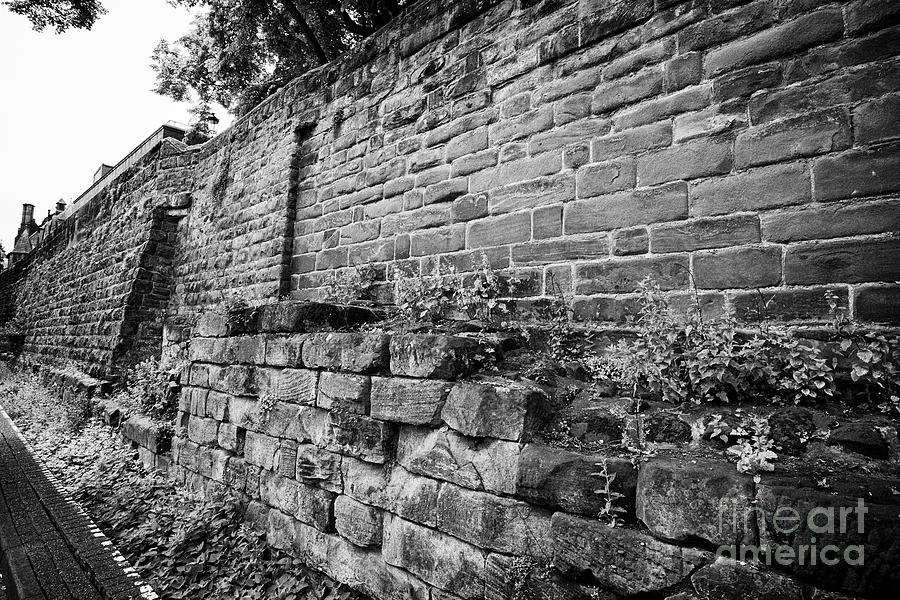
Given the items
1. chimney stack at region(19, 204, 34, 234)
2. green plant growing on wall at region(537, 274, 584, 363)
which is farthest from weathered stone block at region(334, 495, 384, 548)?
chimney stack at region(19, 204, 34, 234)

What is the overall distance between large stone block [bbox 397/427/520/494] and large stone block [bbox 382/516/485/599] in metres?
0.28

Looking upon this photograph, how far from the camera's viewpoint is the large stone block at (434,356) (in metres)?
2.46

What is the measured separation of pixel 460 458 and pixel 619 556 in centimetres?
83

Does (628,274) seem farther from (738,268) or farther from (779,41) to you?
(779,41)

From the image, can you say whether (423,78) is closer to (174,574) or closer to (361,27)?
(174,574)

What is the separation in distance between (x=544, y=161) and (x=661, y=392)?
1.97m

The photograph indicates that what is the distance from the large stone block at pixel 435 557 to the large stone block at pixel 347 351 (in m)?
0.88

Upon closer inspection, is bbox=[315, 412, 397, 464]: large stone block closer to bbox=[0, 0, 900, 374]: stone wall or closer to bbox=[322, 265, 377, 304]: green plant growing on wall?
bbox=[0, 0, 900, 374]: stone wall

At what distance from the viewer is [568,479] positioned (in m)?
1.86

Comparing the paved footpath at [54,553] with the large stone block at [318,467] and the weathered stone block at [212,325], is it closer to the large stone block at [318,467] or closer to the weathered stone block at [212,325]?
the large stone block at [318,467]

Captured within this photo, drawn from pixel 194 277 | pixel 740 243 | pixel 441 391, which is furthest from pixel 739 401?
pixel 194 277

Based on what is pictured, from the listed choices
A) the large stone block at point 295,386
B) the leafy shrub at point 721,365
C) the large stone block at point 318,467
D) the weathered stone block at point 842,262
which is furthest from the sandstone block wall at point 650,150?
the large stone block at point 318,467

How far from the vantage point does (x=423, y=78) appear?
4.47m

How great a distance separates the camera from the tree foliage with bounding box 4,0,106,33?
11.3 metres
